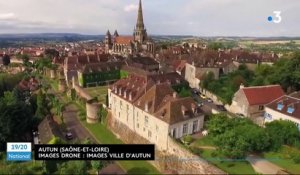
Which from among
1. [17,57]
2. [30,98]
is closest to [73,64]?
[30,98]

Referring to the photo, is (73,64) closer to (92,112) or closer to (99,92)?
(99,92)

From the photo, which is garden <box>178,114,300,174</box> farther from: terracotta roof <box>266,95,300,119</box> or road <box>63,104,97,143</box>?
road <box>63,104,97,143</box>

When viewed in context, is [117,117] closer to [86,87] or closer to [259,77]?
[86,87]

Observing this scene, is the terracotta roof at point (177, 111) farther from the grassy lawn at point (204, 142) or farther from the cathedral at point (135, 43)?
the cathedral at point (135, 43)

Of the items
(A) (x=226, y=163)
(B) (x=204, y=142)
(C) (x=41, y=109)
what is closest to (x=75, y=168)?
Result: (A) (x=226, y=163)

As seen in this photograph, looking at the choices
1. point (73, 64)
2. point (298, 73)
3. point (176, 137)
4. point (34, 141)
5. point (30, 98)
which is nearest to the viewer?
point (176, 137)

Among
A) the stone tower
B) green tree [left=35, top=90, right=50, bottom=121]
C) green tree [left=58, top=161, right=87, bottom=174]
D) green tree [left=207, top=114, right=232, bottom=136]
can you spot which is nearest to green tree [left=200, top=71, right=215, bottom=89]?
green tree [left=207, top=114, right=232, bottom=136]

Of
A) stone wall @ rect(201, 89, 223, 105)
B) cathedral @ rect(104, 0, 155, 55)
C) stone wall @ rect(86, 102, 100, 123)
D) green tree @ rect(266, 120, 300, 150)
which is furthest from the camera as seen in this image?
cathedral @ rect(104, 0, 155, 55)
